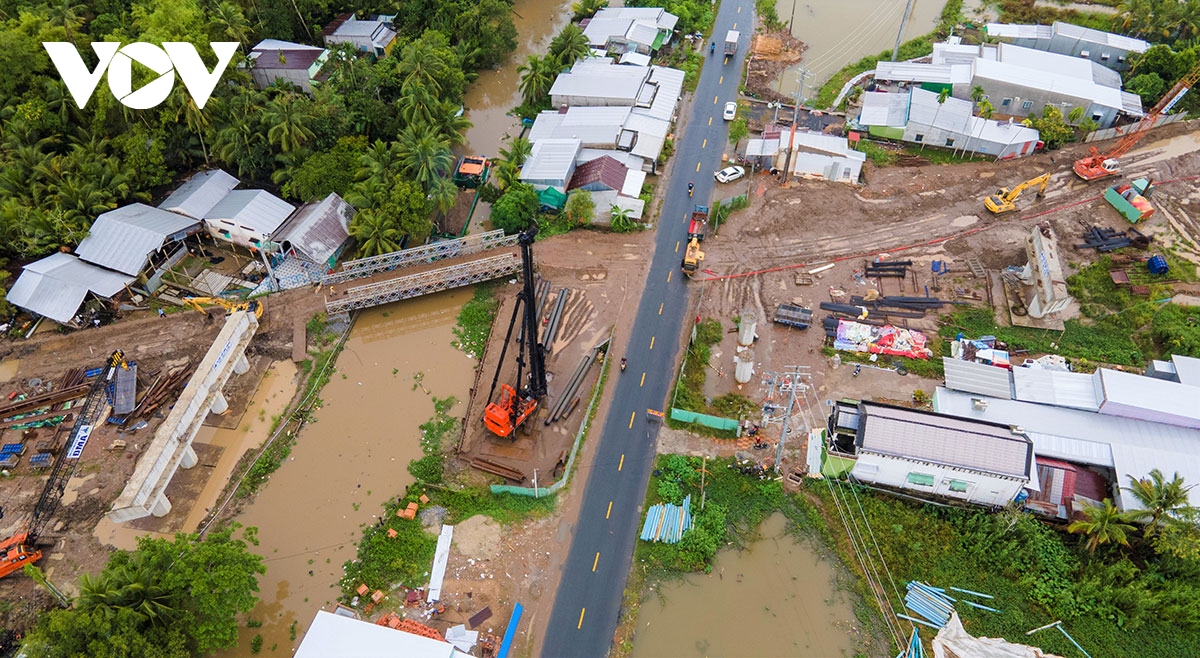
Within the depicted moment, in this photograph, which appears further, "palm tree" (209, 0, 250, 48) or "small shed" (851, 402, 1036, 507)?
"palm tree" (209, 0, 250, 48)

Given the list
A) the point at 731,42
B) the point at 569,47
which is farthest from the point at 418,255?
the point at 731,42

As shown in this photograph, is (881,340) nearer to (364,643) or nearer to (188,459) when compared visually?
(364,643)

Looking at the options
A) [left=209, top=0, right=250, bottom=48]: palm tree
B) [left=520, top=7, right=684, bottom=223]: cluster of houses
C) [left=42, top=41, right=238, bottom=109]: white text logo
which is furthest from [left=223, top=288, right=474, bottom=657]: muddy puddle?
[left=209, top=0, right=250, bottom=48]: palm tree

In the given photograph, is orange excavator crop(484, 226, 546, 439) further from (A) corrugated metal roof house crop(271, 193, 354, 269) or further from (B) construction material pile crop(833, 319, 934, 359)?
(B) construction material pile crop(833, 319, 934, 359)

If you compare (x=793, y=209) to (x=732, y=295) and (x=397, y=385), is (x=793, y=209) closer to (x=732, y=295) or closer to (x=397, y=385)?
(x=732, y=295)

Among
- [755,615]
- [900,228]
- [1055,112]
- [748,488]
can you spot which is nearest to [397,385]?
[748,488]
